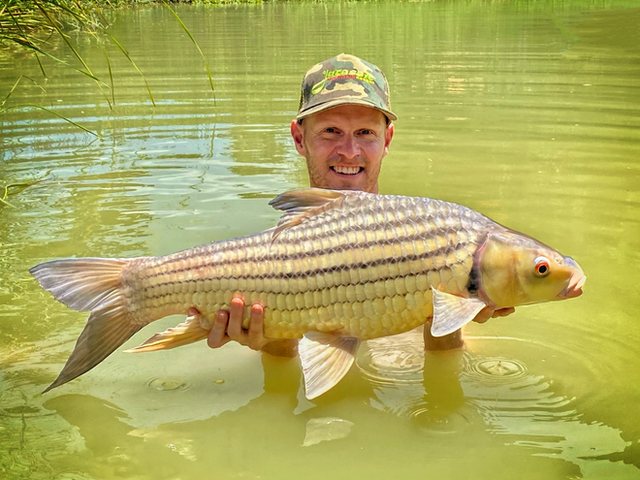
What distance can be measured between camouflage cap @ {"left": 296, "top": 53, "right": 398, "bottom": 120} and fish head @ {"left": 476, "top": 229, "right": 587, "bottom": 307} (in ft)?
4.99

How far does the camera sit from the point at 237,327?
10.3 ft

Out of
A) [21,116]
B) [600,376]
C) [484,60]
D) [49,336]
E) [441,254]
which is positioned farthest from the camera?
[484,60]

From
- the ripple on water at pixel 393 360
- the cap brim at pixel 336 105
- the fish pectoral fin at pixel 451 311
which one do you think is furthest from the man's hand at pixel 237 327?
the cap brim at pixel 336 105

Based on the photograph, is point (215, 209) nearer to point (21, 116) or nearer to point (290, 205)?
point (290, 205)

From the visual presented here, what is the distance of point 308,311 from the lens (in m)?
2.99

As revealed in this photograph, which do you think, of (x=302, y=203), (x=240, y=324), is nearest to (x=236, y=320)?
(x=240, y=324)

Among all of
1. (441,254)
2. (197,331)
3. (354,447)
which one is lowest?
(354,447)

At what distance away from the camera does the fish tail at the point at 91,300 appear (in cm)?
305

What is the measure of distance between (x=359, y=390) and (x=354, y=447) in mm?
501

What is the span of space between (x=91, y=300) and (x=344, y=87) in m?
1.82

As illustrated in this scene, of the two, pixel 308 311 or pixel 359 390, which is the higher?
pixel 308 311

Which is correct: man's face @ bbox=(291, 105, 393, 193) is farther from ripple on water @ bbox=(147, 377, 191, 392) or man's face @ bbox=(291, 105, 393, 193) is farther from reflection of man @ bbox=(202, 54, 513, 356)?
ripple on water @ bbox=(147, 377, 191, 392)

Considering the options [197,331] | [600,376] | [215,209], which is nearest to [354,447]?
[197,331]

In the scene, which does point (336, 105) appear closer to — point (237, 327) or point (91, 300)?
point (237, 327)
